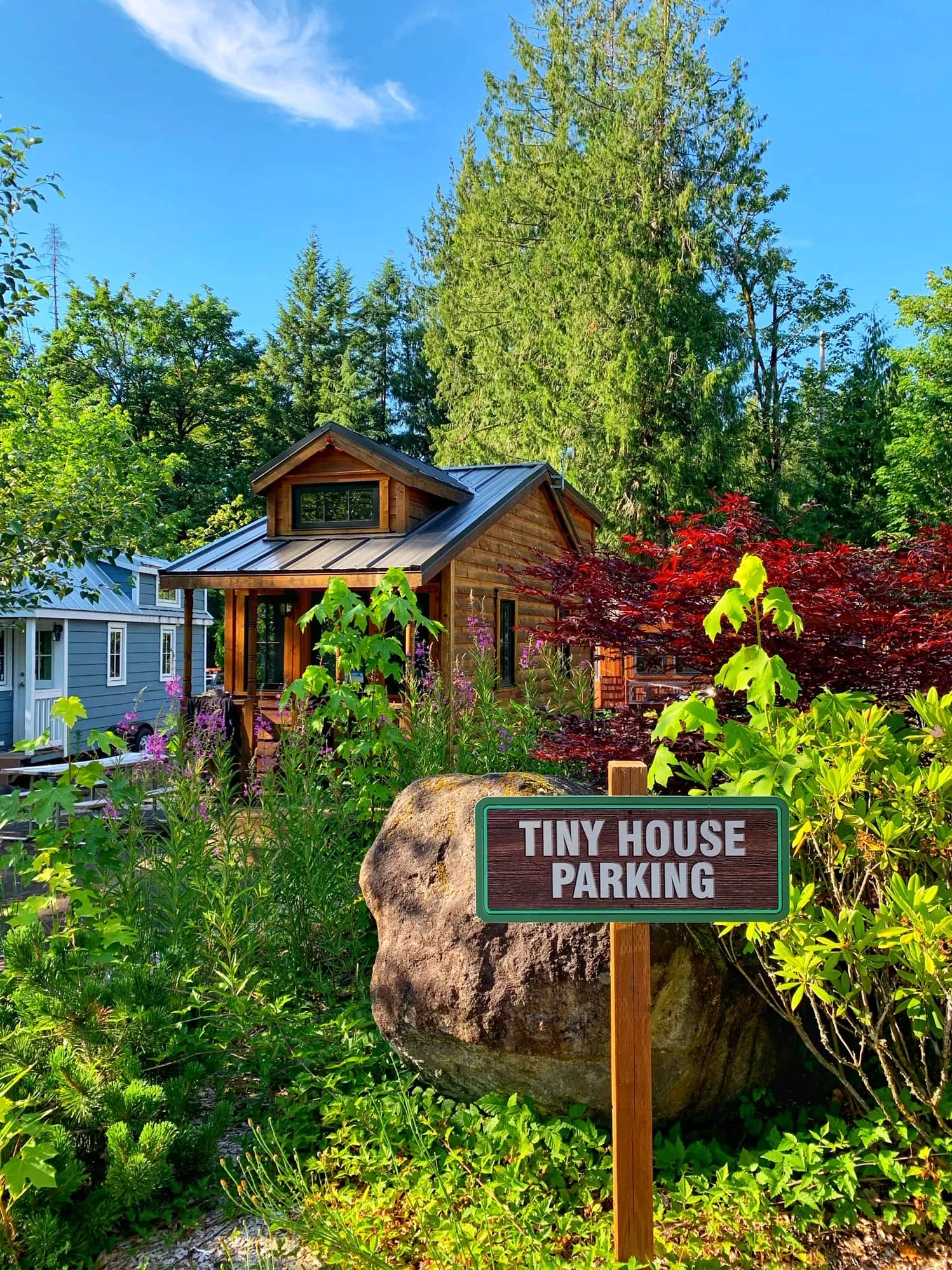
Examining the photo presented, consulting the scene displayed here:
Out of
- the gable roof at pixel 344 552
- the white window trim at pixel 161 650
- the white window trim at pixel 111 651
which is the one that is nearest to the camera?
the gable roof at pixel 344 552

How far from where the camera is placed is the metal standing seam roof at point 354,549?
35.1ft

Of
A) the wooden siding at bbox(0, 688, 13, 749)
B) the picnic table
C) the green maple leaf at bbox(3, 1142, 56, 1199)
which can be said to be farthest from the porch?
the green maple leaf at bbox(3, 1142, 56, 1199)

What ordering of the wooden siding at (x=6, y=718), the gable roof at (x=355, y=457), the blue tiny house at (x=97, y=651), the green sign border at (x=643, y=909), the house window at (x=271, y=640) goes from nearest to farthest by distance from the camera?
the green sign border at (x=643, y=909)
the gable roof at (x=355, y=457)
the house window at (x=271, y=640)
the wooden siding at (x=6, y=718)
the blue tiny house at (x=97, y=651)

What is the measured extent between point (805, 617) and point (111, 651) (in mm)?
17751

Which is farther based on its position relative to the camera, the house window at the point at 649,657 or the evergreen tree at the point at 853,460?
the evergreen tree at the point at 853,460

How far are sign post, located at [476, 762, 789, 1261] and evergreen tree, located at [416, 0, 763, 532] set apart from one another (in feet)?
66.4

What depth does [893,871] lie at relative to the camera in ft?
7.72

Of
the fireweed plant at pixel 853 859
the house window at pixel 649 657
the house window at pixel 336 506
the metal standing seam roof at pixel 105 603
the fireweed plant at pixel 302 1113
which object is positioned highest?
the house window at pixel 336 506

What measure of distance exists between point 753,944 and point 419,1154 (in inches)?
53.9

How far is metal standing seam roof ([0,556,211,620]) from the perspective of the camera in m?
15.7

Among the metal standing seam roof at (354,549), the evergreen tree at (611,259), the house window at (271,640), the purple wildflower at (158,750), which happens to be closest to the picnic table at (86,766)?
the purple wildflower at (158,750)

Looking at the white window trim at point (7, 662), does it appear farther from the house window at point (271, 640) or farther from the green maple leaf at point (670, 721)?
the green maple leaf at point (670, 721)

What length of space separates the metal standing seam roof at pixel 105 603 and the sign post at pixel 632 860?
1419 centimetres

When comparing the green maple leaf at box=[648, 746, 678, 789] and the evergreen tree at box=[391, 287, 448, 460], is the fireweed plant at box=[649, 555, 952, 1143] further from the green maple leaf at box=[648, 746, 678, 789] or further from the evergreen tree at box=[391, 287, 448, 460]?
the evergreen tree at box=[391, 287, 448, 460]
